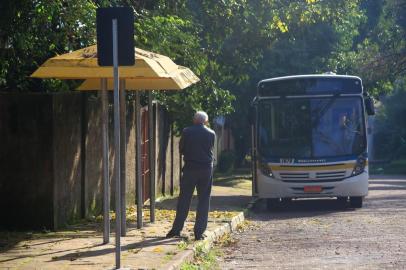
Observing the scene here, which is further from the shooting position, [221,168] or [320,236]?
[221,168]

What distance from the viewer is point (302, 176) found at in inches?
787

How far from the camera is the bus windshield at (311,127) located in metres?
20.1

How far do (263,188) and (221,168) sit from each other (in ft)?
62.7

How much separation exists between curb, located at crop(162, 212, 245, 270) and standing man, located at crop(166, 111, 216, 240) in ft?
1.13

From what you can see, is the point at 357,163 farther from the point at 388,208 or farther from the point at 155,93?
the point at 155,93

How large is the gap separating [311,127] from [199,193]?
7.98 m

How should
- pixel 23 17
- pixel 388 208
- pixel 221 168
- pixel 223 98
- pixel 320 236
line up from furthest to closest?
pixel 221 168, pixel 223 98, pixel 388 208, pixel 320 236, pixel 23 17

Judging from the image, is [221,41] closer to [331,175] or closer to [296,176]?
[296,176]

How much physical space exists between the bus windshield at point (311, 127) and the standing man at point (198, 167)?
7.62 meters

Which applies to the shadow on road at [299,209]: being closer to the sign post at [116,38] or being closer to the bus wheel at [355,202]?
the bus wheel at [355,202]

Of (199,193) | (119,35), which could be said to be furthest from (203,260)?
(119,35)

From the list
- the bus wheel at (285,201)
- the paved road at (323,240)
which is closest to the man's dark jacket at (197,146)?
the paved road at (323,240)

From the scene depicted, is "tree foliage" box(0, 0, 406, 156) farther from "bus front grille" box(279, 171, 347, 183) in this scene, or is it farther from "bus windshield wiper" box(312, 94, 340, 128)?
"bus front grille" box(279, 171, 347, 183)

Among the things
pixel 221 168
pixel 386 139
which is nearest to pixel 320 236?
pixel 221 168
